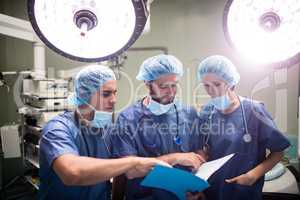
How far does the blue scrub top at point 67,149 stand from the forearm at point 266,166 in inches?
25.1

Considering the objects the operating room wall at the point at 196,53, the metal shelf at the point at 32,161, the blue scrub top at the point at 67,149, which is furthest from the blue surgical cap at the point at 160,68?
the metal shelf at the point at 32,161

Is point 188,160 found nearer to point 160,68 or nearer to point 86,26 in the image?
point 160,68

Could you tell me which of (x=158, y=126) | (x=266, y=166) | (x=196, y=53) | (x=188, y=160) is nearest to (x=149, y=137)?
(x=158, y=126)

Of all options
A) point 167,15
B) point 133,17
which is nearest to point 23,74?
point 167,15

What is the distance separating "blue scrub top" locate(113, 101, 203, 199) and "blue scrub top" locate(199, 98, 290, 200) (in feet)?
0.33

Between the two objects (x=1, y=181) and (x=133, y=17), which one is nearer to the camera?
(x=133, y=17)

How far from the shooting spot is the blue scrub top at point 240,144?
1212 mm

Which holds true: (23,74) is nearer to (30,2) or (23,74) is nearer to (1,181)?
→ (1,181)

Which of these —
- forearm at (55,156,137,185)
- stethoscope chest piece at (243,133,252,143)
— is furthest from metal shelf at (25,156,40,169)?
stethoscope chest piece at (243,133,252,143)

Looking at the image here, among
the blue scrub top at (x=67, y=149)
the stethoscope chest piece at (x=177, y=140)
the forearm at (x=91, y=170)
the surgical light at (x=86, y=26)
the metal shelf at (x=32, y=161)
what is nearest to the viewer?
the surgical light at (x=86, y=26)

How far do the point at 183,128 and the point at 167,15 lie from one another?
68.1 inches

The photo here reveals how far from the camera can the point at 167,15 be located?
269 cm

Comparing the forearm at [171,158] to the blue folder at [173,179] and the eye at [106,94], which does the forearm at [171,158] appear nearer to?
the blue folder at [173,179]

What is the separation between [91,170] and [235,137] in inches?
27.2
